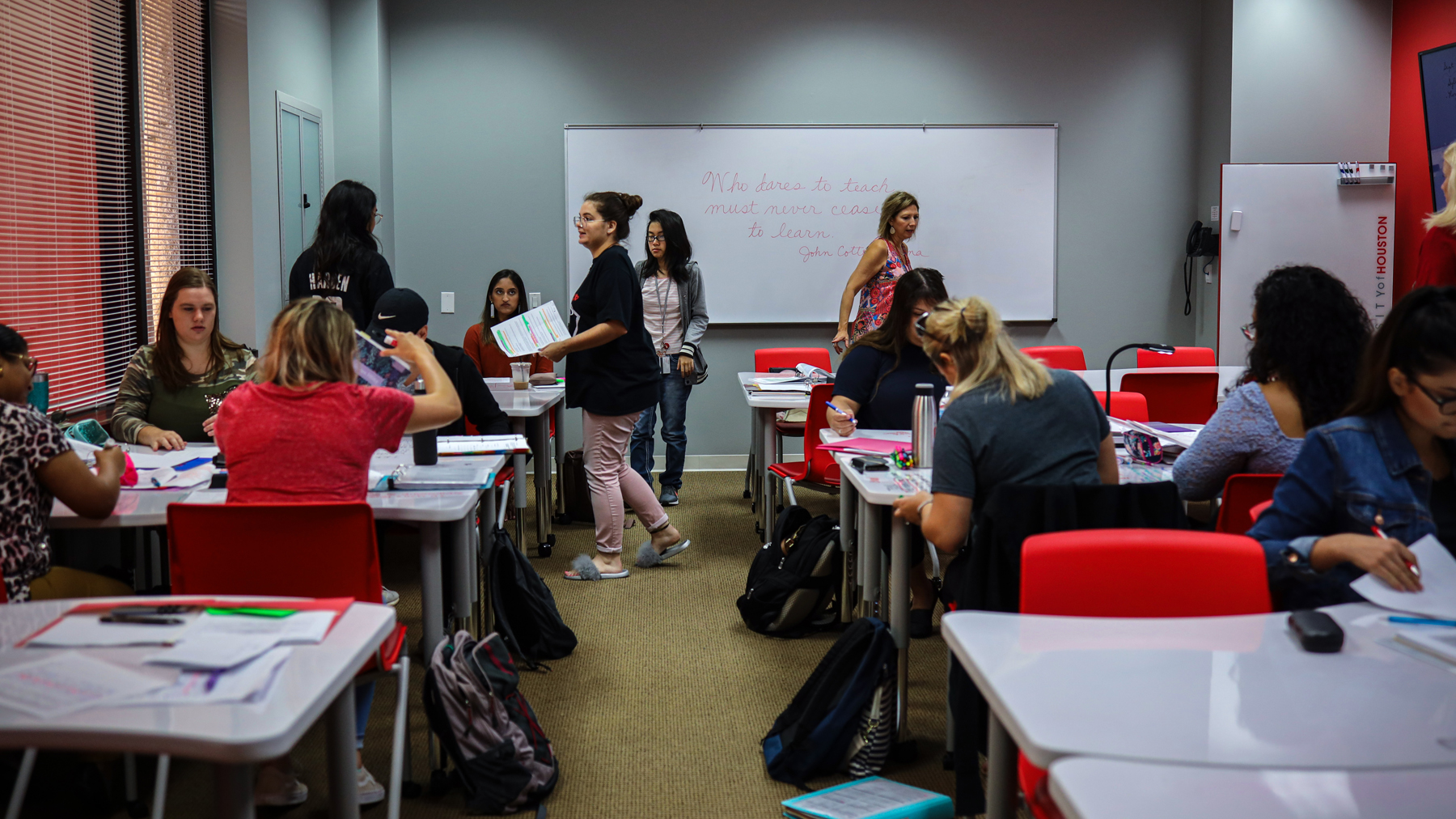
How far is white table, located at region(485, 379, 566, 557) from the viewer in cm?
447

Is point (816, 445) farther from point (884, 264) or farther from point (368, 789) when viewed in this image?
point (368, 789)

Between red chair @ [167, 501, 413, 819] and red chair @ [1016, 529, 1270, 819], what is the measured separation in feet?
3.93

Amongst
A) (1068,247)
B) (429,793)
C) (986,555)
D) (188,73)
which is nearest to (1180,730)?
(986,555)

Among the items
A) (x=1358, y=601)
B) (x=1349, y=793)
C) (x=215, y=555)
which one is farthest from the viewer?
(x=215, y=555)

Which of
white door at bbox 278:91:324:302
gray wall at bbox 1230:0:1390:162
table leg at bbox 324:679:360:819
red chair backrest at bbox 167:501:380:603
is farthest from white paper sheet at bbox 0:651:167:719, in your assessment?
gray wall at bbox 1230:0:1390:162

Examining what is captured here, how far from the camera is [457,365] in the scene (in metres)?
3.91

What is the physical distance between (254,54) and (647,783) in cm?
375

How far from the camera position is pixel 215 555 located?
215 cm

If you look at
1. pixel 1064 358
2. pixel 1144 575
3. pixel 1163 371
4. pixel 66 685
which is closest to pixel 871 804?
pixel 1144 575

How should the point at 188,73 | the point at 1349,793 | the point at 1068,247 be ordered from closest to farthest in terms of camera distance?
A: 1. the point at 1349,793
2. the point at 188,73
3. the point at 1068,247

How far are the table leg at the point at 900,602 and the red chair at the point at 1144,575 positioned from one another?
0.95 meters

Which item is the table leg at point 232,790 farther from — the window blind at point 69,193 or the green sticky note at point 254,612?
the window blind at point 69,193

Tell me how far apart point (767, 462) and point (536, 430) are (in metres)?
1.03

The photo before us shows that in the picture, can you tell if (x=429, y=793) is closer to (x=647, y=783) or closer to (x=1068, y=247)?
(x=647, y=783)
